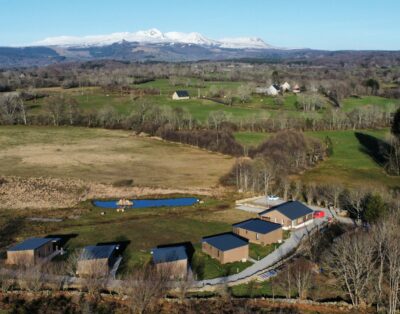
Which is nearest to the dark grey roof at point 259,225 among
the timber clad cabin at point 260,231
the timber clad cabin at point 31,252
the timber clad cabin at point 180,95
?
the timber clad cabin at point 260,231

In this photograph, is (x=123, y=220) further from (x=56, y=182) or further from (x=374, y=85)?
(x=374, y=85)

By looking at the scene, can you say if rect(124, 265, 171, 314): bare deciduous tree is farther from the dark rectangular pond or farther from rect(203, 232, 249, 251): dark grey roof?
the dark rectangular pond

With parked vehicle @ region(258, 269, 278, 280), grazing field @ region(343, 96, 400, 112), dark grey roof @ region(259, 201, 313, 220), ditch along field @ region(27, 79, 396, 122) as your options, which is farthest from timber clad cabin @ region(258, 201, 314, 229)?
grazing field @ region(343, 96, 400, 112)

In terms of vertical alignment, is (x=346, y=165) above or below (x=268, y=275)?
above

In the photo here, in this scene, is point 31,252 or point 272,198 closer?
point 31,252

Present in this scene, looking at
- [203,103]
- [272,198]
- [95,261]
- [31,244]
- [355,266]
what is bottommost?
[272,198]

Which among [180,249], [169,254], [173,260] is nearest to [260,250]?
[180,249]

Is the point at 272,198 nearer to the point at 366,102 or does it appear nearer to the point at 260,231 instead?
the point at 260,231

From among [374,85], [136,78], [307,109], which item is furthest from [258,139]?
[136,78]
